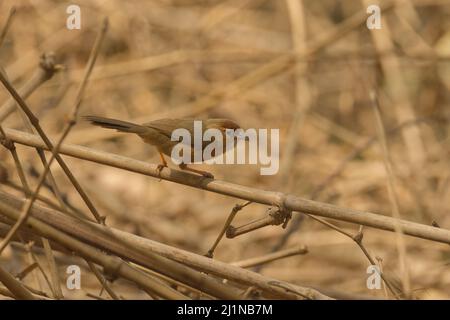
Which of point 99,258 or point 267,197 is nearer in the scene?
point 99,258

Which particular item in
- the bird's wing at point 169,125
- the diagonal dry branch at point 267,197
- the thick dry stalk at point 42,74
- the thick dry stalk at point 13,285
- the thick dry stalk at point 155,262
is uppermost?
the bird's wing at point 169,125

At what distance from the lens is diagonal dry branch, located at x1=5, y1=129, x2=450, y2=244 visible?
1911 mm

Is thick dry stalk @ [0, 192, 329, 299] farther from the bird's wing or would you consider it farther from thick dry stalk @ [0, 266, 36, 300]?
the bird's wing

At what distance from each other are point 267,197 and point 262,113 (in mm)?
4002

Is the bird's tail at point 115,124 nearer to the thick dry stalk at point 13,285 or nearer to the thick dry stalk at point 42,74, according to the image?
the thick dry stalk at point 42,74

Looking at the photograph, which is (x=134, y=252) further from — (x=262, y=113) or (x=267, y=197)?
(x=262, y=113)

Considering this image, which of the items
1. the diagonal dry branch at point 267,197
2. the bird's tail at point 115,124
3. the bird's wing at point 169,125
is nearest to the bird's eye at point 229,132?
the bird's wing at point 169,125

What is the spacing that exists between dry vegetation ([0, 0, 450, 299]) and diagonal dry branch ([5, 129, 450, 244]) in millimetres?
522

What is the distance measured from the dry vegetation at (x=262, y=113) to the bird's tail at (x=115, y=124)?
412mm

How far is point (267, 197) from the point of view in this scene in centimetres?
202

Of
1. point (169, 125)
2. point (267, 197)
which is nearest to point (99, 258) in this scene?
point (267, 197)

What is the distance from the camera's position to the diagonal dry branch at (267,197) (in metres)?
1.91

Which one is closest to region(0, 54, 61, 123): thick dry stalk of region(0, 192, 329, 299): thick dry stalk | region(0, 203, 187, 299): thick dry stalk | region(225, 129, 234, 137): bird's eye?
region(0, 192, 329, 299): thick dry stalk

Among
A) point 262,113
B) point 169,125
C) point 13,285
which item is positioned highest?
point 262,113
